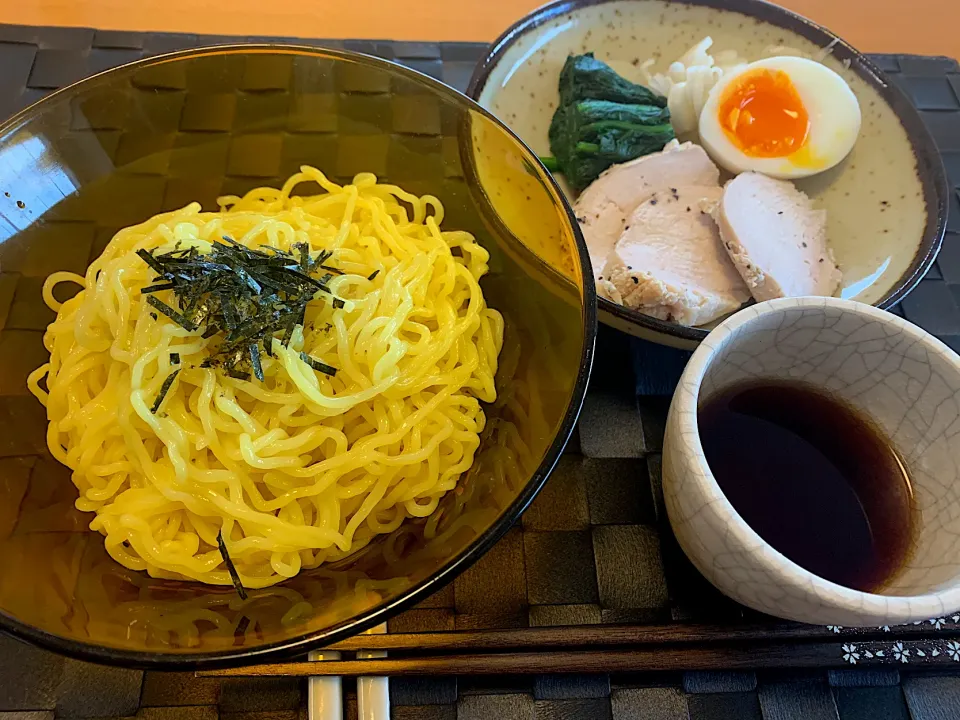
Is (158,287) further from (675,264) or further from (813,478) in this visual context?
(813,478)

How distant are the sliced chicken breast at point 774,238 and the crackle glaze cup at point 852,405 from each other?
35cm

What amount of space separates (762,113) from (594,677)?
1464 millimetres

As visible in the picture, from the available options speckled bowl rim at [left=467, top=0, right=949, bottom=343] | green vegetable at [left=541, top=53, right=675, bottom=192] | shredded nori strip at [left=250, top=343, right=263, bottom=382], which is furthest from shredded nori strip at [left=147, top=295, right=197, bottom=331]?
green vegetable at [left=541, top=53, right=675, bottom=192]

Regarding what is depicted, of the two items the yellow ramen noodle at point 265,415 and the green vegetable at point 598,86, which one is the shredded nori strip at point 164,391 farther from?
the green vegetable at point 598,86

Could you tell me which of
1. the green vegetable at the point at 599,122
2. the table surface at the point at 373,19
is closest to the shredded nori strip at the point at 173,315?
the green vegetable at the point at 599,122

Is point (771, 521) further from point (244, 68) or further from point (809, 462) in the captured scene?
point (244, 68)

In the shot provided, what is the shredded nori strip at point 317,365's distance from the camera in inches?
44.3

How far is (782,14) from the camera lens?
1.94 m

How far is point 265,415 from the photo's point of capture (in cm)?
114

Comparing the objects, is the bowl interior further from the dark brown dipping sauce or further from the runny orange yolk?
the runny orange yolk

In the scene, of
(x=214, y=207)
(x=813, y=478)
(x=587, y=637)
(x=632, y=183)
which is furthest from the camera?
(x=632, y=183)

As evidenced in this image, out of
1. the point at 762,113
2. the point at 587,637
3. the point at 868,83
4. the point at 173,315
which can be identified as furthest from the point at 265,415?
the point at 868,83

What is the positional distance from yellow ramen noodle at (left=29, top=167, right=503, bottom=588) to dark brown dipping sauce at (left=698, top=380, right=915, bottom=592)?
0.47 m

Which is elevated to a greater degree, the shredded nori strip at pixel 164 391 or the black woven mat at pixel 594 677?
the shredded nori strip at pixel 164 391
